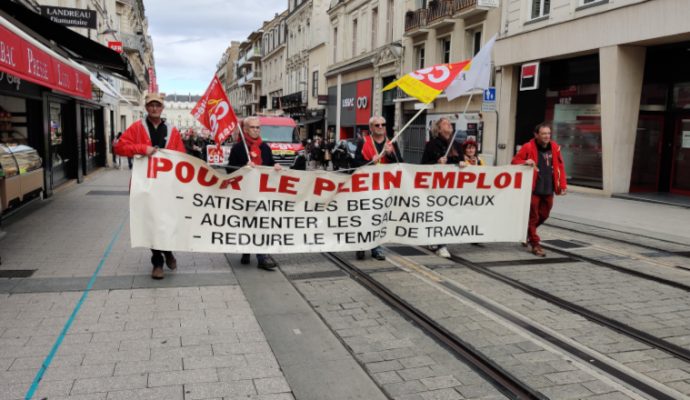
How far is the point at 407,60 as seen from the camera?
99.0ft

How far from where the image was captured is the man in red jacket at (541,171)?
803cm

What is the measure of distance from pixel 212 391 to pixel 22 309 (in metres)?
2.60

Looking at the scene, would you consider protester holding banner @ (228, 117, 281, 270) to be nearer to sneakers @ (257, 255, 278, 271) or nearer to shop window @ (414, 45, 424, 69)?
sneakers @ (257, 255, 278, 271)

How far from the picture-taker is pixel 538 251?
315 inches

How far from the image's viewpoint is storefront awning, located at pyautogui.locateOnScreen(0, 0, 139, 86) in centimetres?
927

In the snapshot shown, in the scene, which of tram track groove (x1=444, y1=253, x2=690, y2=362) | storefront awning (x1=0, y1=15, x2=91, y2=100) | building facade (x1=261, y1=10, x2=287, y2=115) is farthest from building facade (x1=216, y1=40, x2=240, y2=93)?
tram track groove (x1=444, y1=253, x2=690, y2=362)

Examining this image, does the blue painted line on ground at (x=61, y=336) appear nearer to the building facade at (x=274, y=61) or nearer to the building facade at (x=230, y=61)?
the building facade at (x=274, y=61)

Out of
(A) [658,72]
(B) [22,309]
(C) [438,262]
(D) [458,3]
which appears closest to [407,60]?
(D) [458,3]

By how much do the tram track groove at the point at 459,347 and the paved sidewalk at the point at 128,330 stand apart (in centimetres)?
143

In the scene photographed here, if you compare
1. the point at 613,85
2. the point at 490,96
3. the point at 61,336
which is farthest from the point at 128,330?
the point at 490,96

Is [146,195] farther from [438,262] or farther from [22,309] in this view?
[438,262]

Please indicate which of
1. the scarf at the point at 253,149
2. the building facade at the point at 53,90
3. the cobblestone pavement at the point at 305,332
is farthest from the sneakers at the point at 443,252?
the building facade at the point at 53,90

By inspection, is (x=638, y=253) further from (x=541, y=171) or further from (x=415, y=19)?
(x=415, y=19)

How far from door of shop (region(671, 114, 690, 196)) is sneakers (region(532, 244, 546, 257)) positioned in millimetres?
10933
